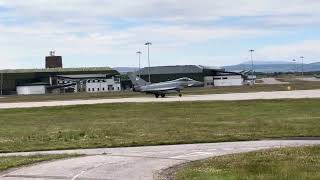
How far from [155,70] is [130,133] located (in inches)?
5941

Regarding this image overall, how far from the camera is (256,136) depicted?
90.1 ft

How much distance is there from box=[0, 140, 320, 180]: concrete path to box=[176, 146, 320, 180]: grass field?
3.60 feet

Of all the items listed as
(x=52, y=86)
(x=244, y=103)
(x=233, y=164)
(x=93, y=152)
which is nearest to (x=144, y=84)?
(x=244, y=103)

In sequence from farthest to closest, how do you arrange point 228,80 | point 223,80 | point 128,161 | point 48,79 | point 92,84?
point 48,79 → point 228,80 → point 223,80 → point 92,84 → point 128,161

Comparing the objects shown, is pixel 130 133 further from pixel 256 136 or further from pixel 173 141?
pixel 256 136

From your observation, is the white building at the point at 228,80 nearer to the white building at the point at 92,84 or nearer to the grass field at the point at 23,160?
the white building at the point at 92,84

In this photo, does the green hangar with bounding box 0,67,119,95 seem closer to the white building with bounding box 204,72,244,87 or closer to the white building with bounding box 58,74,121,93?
the white building with bounding box 58,74,121,93

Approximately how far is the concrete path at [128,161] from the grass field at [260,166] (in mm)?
1097

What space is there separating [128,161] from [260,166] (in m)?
4.72

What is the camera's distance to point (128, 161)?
18891mm

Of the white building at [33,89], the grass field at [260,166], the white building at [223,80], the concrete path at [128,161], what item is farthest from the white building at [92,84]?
the grass field at [260,166]

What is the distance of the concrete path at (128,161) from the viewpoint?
15547 millimetres

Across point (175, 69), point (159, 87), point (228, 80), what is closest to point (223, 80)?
point (228, 80)

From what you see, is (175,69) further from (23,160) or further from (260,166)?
(260,166)
